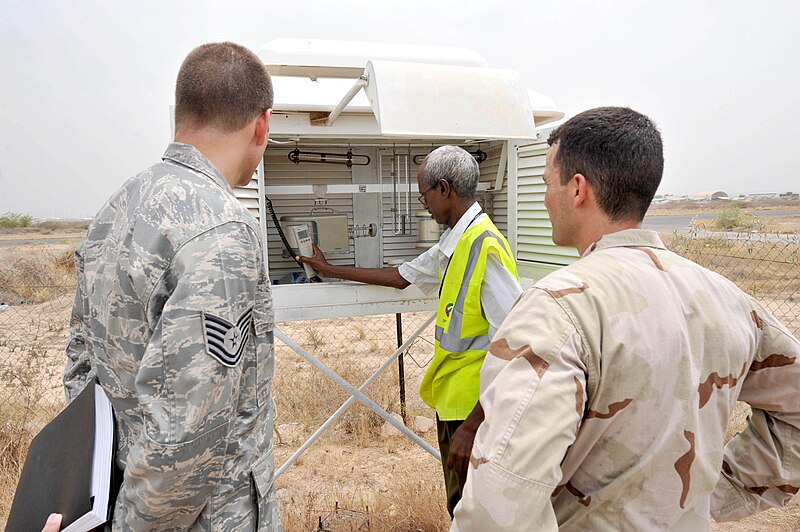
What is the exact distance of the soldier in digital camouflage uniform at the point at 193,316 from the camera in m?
1.04

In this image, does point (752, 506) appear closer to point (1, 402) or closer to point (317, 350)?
point (1, 402)

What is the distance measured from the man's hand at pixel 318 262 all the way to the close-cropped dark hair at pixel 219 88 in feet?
6.21

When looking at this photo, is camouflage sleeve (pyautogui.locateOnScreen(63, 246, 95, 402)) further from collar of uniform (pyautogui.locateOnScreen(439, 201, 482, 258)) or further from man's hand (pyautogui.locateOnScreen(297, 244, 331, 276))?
man's hand (pyautogui.locateOnScreen(297, 244, 331, 276))

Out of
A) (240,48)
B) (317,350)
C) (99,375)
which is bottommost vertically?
(317,350)

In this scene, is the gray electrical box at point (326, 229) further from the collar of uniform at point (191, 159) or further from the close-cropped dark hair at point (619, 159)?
the close-cropped dark hair at point (619, 159)

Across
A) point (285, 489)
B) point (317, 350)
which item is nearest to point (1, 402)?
point (285, 489)

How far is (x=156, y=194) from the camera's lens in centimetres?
Answer: 114

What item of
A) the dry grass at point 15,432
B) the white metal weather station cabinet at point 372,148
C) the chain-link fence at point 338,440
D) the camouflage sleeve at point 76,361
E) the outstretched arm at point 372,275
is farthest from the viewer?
the dry grass at point 15,432

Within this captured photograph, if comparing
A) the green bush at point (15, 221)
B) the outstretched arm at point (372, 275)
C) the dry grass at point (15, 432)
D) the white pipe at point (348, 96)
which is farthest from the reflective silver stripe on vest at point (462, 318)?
the green bush at point (15, 221)

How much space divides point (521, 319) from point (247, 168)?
2.58 ft

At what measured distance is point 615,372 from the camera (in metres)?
0.99

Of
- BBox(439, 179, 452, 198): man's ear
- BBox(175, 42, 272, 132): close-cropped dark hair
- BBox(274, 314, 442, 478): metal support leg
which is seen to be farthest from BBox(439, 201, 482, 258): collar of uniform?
BBox(175, 42, 272, 132): close-cropped dark hair

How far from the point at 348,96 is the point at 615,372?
2.03m

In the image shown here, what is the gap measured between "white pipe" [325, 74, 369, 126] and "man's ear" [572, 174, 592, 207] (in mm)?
1608
